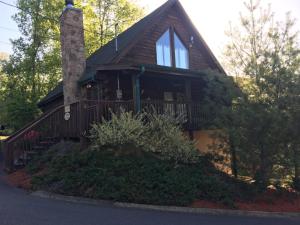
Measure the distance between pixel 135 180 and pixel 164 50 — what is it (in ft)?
33.9

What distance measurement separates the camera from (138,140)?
388 inches

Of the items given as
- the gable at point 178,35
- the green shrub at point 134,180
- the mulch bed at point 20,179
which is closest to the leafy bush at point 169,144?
the green shrub at point 134,180

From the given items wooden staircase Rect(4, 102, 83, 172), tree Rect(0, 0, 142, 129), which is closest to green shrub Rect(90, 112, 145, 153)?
wooden staircase Rect(4, 102, 83, 172)

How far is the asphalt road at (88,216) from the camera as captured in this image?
5.94 m

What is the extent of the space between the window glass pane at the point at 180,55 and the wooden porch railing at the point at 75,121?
4.56 metres

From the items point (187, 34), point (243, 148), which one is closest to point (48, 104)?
point (187, 34)

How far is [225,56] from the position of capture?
1040 cm

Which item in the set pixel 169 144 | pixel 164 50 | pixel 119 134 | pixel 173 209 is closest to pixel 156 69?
pixel 169 144

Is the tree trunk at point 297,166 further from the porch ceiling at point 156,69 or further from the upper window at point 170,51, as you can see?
the upper window at point 170,51

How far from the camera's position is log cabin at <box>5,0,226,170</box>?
456 inches

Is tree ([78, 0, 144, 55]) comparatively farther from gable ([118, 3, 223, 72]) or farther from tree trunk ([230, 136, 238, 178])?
tree trunk ([230, 136, 238, 178])

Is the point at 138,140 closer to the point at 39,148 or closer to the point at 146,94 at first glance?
the point at 39,148

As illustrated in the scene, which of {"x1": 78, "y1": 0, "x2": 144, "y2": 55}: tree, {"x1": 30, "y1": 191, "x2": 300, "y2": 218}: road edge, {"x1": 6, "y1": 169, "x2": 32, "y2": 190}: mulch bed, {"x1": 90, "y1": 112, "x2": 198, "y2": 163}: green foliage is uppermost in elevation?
{"x1": 78, "y1": 0, "x2": 144, "y2": 55}: tree

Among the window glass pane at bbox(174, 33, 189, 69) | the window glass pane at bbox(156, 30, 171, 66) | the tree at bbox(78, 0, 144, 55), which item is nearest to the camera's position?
the window glass pane at bbox(156, 30, 171, 66)
